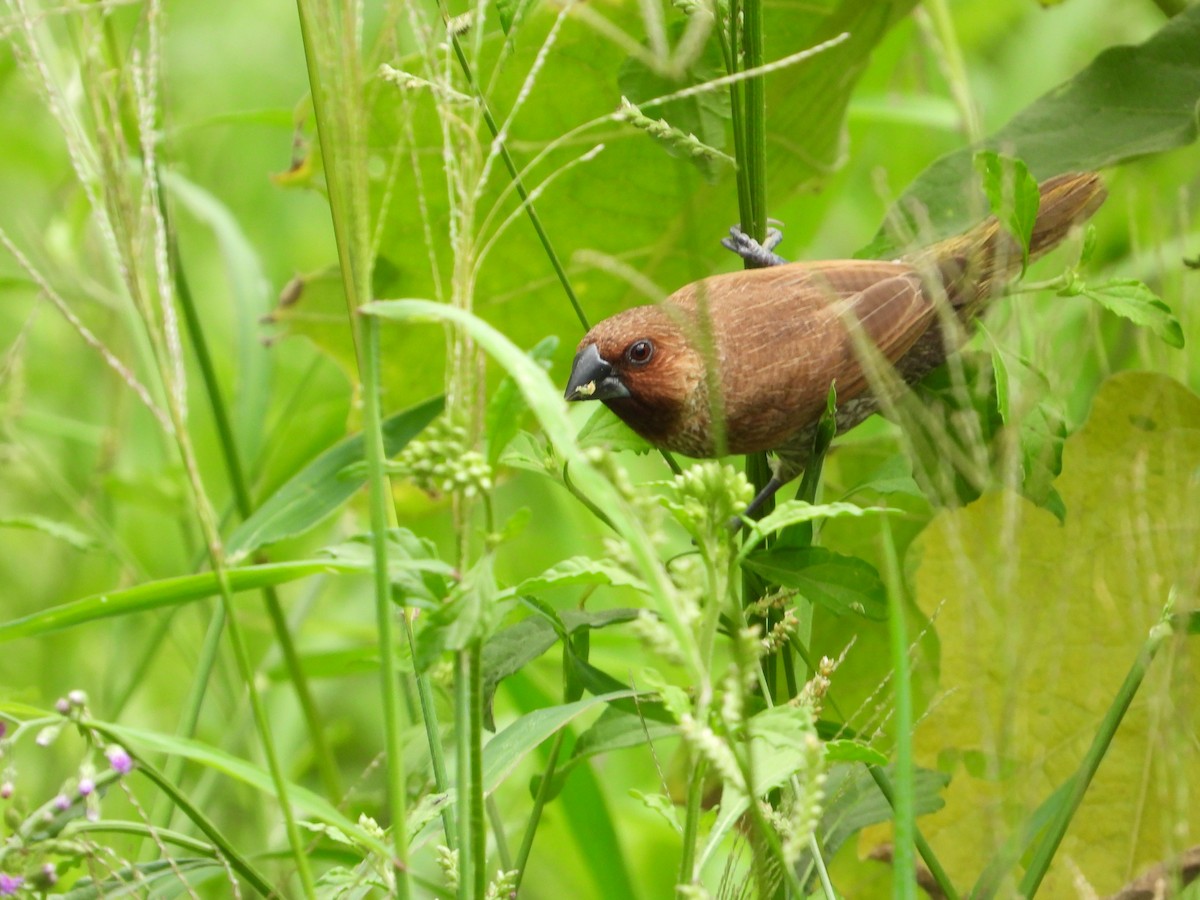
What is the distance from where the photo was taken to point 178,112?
129 inches

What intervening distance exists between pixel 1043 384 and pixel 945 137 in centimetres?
223

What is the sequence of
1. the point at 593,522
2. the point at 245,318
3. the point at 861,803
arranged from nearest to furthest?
the point at 861,803, the point at 245,318, the point at 593,522

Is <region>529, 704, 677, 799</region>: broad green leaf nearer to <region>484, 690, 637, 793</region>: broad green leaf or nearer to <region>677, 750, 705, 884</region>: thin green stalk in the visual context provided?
<region>484, 690, 637, 793</region>: broad green leaf

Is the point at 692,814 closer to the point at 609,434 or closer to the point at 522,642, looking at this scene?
the point at 522,642

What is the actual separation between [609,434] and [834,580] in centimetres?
35

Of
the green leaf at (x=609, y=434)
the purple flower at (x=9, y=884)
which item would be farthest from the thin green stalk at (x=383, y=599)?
the green leaf at (x=609, y=434)

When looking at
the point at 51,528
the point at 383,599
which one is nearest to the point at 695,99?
the point at 383,599

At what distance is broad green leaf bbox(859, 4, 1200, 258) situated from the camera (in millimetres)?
1479

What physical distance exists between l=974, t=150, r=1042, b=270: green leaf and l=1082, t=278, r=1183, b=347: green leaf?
3.9 inches

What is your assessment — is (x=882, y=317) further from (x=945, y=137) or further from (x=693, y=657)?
(x=945, y=137)

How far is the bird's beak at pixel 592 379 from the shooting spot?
1.38 metres

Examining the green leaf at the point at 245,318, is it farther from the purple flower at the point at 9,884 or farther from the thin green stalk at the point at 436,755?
the purple flower at the point at 9,884

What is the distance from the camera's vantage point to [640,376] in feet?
4.62

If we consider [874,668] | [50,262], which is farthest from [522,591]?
[50,262]
